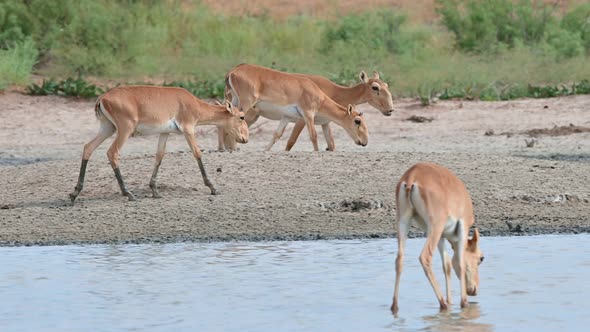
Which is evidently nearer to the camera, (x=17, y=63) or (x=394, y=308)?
(x=394, y=308)

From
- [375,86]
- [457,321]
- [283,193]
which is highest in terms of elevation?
[375,86]

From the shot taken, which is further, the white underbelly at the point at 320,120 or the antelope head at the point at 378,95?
the antelope head at the point at 378,95

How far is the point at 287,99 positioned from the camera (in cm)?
1534

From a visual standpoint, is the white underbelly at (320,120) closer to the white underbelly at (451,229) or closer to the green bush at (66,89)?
the green bush at (66,89)

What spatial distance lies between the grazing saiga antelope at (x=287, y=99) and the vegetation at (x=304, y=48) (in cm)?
410

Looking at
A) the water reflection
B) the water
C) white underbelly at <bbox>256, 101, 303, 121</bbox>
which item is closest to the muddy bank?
the water

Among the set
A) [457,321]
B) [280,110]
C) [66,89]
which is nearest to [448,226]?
[457,321]

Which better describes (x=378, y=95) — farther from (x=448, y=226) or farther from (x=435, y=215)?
(x=435, y=215)

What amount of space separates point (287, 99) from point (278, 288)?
Result: 6.26 m

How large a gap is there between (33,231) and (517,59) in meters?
12.0

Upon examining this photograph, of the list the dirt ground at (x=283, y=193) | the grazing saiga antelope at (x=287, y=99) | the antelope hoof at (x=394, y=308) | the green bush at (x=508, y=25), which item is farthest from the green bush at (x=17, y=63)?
the antelope hoof at (x=394, y=308)

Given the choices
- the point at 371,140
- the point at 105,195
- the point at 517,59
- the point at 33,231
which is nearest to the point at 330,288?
the point at 33,231

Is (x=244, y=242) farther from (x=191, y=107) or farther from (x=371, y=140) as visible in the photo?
(x=371, y=140)

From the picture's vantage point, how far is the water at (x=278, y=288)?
833 cm
